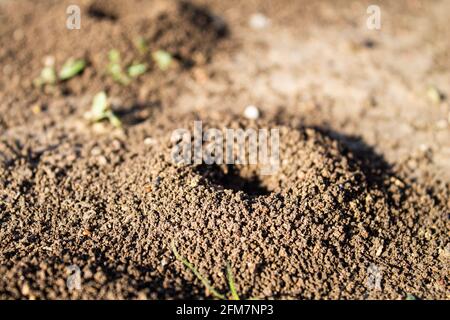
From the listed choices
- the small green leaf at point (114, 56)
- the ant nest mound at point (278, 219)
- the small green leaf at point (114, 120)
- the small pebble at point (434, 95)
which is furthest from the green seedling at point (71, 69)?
the small pebble at point (434, 95)

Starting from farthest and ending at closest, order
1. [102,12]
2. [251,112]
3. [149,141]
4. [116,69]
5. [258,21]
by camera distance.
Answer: [258,21]
[102,12]
[116,69]
[251,112]
[149,141]

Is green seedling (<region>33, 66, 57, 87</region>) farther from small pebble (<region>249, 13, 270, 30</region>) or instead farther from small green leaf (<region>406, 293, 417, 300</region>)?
small green leaf (<region>406, 293, 417, 300</region>)

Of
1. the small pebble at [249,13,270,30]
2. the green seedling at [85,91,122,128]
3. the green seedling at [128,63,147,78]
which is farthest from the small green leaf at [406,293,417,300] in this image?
the small pebble at [249,13,270,30]

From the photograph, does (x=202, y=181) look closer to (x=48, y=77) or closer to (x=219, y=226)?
(x=219, y=226)

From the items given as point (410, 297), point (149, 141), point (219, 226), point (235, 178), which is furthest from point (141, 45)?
point (410, 297)

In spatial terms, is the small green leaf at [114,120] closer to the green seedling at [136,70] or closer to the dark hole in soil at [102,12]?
the green seedling at [136,70]
